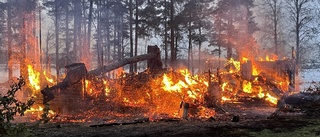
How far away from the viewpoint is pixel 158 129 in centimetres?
928

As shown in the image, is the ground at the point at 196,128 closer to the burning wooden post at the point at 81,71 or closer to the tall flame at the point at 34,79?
the burning wooden post at the point at 81,71

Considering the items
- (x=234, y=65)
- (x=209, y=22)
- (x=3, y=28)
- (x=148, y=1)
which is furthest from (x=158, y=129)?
(x=3, y=28)

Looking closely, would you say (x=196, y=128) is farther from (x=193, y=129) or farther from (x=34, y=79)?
(x=34, y=79)

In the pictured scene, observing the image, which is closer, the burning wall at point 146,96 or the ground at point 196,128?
the ground at point 196,128

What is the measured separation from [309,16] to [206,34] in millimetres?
11636

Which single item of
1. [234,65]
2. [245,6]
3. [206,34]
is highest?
[245,6]

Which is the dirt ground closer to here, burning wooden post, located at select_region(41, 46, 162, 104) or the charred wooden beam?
burning wooden post, located at select_region(41, 46, 162, 104)

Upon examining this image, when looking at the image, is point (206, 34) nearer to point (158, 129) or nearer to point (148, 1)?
point (148, 1)

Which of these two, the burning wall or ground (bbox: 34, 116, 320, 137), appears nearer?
ground (bbox: 34, 116, 320, 137)

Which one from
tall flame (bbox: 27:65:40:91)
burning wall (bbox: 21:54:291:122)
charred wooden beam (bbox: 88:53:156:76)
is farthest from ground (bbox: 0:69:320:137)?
tall flame (bbox: 27:65:40:91)

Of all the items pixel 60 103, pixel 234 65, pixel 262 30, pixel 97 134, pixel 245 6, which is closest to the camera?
pixel 97 134

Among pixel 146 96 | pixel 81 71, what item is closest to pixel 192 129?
pixel 146 96

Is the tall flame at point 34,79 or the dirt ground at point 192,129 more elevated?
the tall flame at point 34,79

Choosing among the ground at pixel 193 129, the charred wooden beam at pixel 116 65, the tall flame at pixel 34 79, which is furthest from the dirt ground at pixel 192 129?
the tall flame at pixel 34 79
